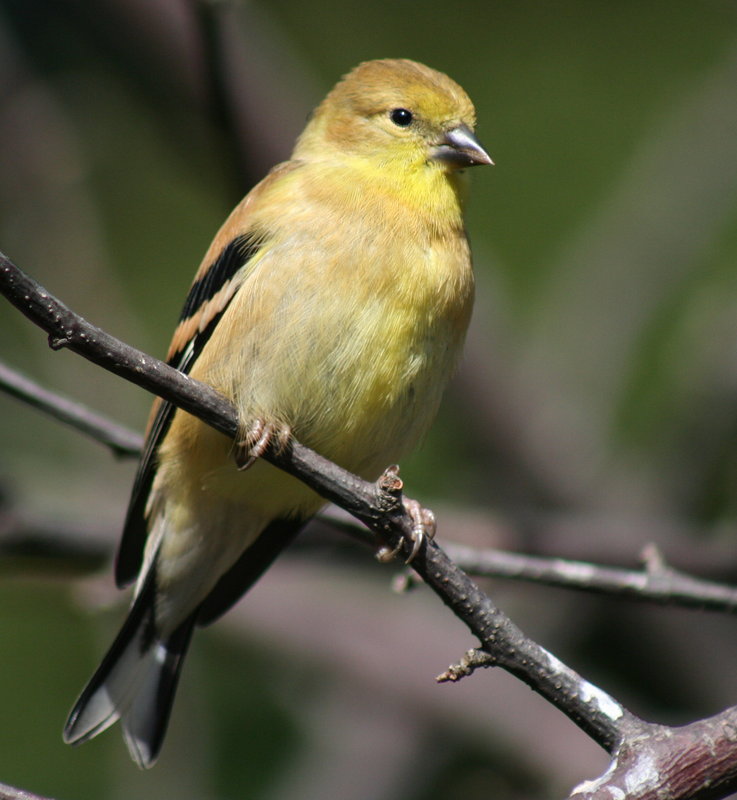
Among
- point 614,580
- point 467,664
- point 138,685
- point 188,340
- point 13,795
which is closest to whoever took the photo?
point 13,795

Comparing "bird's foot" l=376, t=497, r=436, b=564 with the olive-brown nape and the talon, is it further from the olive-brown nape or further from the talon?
the olive-brown nape

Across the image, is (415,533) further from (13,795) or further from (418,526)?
(13,795)

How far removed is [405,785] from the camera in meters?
5.05

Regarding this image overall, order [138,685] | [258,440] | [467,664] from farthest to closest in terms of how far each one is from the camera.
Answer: [138,685], [258,440], [467,664]

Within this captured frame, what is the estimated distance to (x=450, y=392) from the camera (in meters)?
6.05

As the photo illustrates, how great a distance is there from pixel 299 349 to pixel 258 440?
34 cm

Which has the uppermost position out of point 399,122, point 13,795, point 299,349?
point 399,122

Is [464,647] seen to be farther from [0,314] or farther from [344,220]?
[0,314]

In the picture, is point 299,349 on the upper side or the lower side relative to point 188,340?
lower

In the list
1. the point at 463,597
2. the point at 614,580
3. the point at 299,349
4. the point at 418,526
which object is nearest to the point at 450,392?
the point at 614,580

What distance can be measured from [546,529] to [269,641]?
1579 mm

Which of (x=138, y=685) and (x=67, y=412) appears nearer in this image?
(x=67, y=412)

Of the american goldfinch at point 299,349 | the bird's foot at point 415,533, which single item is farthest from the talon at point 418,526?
the american goldfinch at point 299,349

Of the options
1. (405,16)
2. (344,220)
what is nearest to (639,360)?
(405,16)
